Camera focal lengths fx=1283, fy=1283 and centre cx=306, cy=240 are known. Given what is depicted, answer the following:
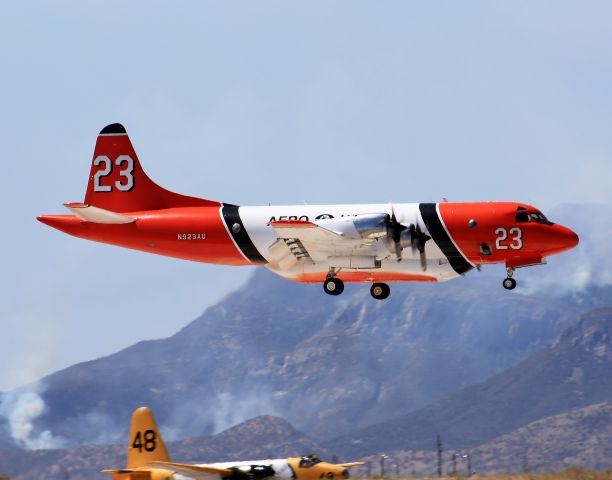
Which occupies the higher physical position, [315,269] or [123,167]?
[123,167]

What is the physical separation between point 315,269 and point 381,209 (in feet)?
15.6

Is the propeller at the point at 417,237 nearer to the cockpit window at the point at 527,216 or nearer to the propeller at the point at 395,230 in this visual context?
the propeller at the point at 395,230

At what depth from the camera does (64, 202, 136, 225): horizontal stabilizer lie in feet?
222

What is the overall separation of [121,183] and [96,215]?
427cm

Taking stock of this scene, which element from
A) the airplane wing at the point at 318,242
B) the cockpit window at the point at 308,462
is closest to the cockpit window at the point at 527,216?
the airplane wing at the point at 318,242

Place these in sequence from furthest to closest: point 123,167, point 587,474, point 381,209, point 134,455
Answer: point 123,167, point 381,209, point 134,455, point 587,474

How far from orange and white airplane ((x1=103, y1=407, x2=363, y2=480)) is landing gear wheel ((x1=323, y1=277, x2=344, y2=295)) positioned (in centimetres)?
1082

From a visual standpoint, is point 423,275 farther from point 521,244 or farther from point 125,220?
point 125,220

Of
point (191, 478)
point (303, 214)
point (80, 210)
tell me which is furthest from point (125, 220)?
point (191, 478)

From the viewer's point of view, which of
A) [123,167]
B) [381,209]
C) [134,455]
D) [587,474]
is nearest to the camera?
[587,474]

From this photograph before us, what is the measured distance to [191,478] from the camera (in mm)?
55031

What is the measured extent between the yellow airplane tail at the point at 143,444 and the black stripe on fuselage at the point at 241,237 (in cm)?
1071

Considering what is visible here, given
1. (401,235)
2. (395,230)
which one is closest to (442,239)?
(401,235)

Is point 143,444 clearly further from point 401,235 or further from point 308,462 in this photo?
point 401,235
